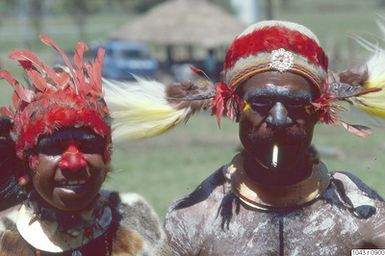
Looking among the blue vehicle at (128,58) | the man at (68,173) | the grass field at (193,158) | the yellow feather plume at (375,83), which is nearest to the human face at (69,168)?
the man at (68,173)

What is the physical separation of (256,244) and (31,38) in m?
37.9

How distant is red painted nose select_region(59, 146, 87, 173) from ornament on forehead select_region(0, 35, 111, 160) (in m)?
0.12

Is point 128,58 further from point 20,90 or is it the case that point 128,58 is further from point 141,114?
point 20,90

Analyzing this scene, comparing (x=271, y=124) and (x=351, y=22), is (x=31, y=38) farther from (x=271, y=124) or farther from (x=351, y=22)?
(x=271, y=124)

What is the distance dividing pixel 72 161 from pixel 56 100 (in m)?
0.30

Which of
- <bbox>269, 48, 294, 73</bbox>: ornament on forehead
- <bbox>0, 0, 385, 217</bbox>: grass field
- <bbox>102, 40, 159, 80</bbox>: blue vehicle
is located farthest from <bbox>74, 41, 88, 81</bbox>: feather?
<bbox>102, 40, 159, 80</bbox>: blue vehicle

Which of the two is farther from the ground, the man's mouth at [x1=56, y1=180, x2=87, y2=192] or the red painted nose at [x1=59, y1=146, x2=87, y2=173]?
the red painted nose at [x1=59, y1=146, x2=87, y2=173]

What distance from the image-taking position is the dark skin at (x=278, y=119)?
352cm

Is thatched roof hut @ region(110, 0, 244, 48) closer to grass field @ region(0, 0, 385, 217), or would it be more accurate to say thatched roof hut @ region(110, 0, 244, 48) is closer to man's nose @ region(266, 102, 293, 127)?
grass field @ region(0, 0, 385, 217)

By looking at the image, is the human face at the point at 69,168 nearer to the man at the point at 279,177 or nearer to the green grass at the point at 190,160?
the man at the point at 279,177

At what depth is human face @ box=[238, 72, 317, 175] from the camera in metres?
3.52

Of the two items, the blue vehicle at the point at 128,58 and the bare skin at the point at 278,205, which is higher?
the bare skin at the point at 278,205

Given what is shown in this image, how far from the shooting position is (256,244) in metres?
3.70

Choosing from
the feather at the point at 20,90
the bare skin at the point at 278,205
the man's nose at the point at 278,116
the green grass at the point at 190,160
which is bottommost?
the green grass at the point at 190,160
